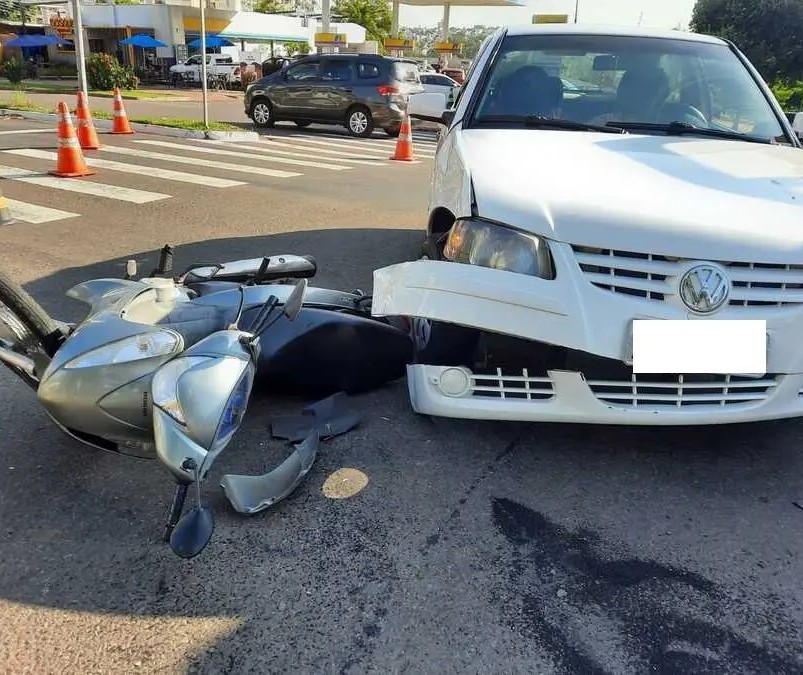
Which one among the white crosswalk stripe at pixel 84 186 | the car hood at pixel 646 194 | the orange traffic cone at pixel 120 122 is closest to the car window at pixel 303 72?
the orange traffic cone at pixel 120 122

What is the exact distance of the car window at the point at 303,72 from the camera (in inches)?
641

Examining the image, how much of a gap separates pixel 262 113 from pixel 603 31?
14146 millimetres

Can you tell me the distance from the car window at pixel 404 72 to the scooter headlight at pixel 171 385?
1522 cm

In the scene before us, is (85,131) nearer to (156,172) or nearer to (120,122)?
(156,172)

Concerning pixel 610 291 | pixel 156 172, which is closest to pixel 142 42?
pixel 156 172

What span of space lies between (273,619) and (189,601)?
0.27 metres

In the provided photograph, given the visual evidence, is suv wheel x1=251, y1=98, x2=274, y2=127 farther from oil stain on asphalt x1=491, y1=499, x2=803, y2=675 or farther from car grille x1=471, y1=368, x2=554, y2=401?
oil stain on asphalt x1=491, y1=499, x2=803, y2=675

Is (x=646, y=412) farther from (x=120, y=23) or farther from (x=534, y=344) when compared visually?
(x=120, y=23)

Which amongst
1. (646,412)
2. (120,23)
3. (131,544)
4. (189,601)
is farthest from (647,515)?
(120,23)

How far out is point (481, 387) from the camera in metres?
Answer: 2.69

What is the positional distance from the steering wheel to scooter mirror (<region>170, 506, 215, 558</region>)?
3284 mm

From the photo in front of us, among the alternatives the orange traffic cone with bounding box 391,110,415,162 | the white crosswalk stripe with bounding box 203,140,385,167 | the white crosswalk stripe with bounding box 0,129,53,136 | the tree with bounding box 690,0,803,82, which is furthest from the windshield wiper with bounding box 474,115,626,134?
the tree with bounding box 690,0,803,82

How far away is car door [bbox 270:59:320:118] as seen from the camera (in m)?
16.3

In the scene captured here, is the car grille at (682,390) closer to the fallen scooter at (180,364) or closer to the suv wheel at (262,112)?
the fallen scooter at (180,364)
